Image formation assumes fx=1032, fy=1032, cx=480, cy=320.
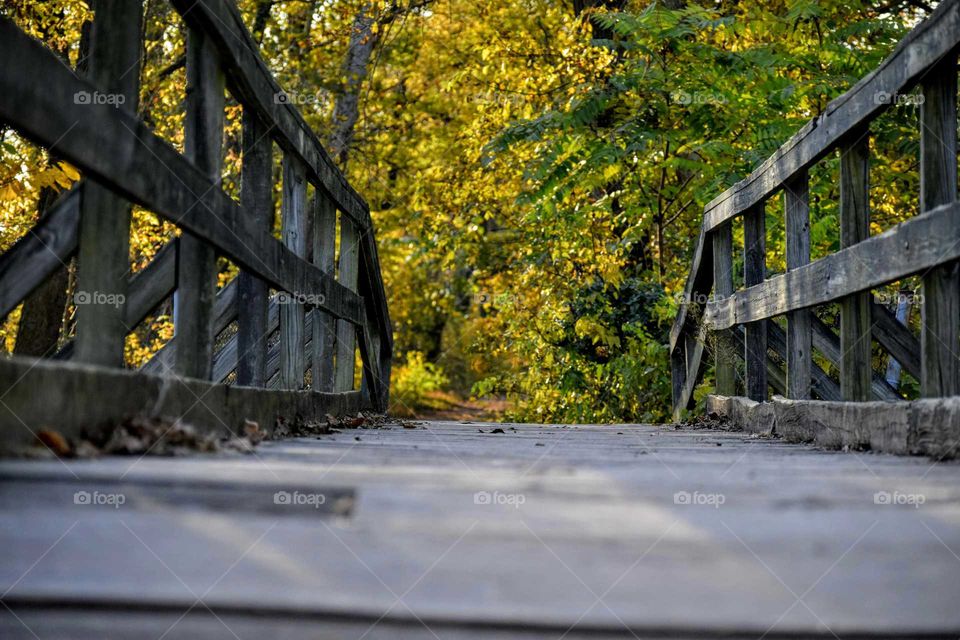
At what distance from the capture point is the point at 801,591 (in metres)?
1.56

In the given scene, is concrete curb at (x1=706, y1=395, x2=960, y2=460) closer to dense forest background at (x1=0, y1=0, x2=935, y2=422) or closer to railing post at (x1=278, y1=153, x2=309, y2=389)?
railing post at (x1=278, y1=153, x2=309, y2=389)

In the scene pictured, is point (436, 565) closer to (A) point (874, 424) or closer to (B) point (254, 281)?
(A) point (874, 424)

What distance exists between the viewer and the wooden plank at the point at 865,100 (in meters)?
3.13

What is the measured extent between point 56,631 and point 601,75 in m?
11.3

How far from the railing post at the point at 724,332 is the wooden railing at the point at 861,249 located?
0.09 m

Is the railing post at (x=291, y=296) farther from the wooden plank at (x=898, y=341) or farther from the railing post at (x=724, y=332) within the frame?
the railing post at (x=724, y=332)

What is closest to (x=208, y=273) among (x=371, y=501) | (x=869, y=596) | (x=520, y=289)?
(x=371, y=501)

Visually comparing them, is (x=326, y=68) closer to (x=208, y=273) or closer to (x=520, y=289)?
(x=520, y=289)

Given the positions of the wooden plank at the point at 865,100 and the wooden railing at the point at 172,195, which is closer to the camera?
the wooden railing at the point at 172,195

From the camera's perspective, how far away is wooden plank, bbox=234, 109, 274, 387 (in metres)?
4.11

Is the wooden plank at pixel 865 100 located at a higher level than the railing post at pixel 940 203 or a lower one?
higher

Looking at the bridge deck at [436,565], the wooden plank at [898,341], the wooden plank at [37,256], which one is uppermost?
the wooden plank at [37,256]

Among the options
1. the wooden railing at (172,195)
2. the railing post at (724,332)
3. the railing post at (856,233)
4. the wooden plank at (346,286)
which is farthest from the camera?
the railing post at (724,332)

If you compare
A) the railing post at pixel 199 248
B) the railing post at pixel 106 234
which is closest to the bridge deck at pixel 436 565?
the railing post at pixel 106 234
